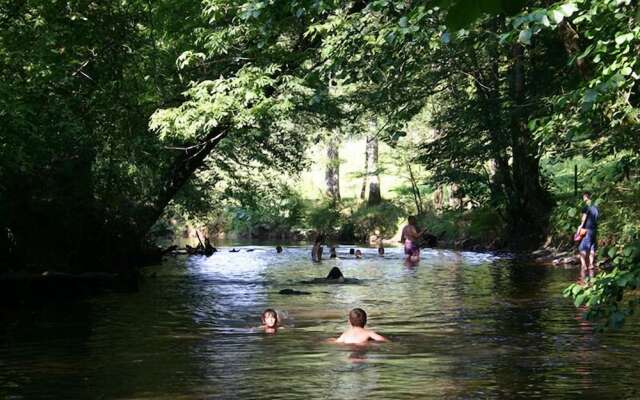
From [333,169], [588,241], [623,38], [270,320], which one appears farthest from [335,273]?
[333,169]

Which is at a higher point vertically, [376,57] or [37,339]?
[376,57]

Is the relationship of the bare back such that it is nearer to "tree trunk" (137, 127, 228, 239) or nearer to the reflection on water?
the reflection on water

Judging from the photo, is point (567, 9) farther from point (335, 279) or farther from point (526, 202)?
point (526, 202)

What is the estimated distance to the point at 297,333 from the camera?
13.4 m

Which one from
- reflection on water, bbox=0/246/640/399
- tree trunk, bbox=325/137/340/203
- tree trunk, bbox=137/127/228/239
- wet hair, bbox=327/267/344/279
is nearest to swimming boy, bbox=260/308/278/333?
reflection on water, bbox=0/246/640/399

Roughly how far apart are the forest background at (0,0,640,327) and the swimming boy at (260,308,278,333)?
3.55 m

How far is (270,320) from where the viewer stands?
1337cm

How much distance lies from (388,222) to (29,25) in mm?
32423

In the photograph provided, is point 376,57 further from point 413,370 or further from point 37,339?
point 37,339

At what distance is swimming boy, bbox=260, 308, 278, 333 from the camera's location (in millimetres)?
13289

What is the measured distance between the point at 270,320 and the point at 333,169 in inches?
1505

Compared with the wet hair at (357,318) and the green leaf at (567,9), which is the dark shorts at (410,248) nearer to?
the wet hair at (357,318)

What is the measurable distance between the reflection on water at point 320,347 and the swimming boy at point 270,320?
0.56 ft

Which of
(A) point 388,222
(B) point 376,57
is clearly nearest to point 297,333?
(B) point 376,57
